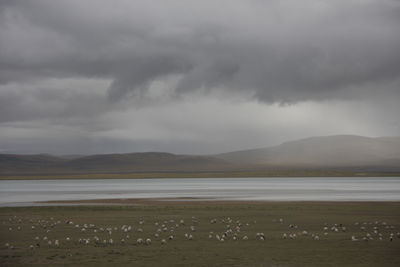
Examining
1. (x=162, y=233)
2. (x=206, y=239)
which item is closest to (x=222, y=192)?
(x=162, y=233)

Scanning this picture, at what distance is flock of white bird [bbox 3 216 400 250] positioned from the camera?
22.4 m

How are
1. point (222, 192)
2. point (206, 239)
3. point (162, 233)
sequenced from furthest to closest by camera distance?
1. point (222, 192)
2. point (162, 233)
3. point (206, 239)

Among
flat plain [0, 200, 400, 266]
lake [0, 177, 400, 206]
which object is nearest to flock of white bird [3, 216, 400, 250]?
flat plain [0, 200, 400, 266]

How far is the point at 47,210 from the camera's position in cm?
4112

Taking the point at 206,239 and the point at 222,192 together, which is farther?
the point at 222,192

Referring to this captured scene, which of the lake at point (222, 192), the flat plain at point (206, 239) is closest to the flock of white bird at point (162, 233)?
the flat plain at point (206, 239)

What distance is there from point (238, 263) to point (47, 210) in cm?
2750

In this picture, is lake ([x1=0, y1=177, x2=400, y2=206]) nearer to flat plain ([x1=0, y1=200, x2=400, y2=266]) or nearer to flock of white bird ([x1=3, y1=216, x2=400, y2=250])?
flat plain ([x1=0, y1=200, x2=400, y2=266])

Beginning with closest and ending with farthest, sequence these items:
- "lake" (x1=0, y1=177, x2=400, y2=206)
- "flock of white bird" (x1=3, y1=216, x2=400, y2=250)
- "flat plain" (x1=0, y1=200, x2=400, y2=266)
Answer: "flat plain" (x1=0, y1=200, x2=400, y2=266), "flock of white bird" (x1=3, y1=216, x2=400, y2=250), "lake" (x1=0, y1=177, x2=400, y2=206)

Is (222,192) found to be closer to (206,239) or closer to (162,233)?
(162,233)

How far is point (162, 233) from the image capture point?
2541 centimetres

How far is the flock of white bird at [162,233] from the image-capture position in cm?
2241

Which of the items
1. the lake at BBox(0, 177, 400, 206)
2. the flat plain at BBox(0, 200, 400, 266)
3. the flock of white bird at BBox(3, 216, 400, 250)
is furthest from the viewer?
the lake at BBox(0, 177, 400, 206)

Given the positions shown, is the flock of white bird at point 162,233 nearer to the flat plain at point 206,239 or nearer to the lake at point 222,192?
the flat plain at point 206,239
